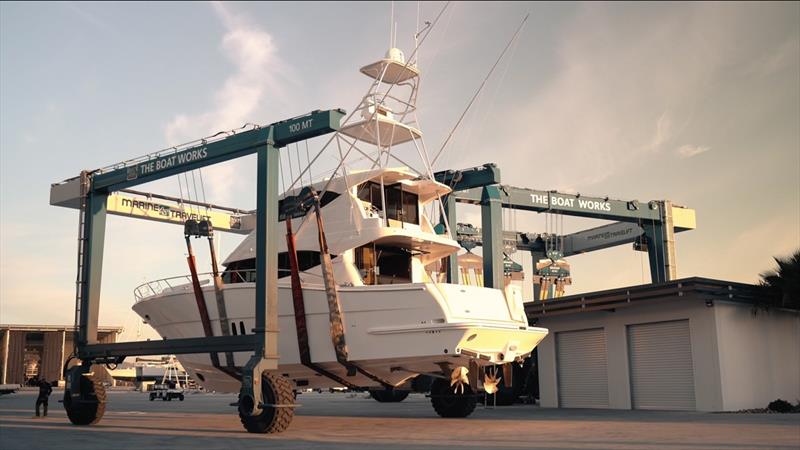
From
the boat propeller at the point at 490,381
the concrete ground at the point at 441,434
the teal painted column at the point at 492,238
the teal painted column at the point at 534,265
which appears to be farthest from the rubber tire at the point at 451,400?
the teal painted column at the point at 534,265

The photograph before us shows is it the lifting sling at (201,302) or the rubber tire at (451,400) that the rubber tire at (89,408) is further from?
the rubber tire at (451,400)

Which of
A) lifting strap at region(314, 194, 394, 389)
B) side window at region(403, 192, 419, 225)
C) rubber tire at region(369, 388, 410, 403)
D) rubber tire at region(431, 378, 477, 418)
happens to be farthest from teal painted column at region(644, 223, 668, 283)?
lifting strap at region(314, 194, 394, 389)

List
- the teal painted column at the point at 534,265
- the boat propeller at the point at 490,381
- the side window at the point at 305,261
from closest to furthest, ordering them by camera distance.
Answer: the boat propeller at the point at 490,381 < the side window at the point at 305,261 < the teal painted column at the point at 534,265

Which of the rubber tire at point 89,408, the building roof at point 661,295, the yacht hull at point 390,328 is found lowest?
the rubber tire at point 89,408

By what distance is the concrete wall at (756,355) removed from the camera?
1894 cm

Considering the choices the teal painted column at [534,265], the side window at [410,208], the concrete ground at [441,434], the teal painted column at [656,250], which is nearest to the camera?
the concrete ground at [441,434]

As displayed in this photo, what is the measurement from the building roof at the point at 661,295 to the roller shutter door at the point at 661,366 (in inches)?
39.8

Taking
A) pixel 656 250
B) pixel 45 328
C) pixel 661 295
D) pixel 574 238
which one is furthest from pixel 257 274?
pixel 45 328

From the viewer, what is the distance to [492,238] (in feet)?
79.3

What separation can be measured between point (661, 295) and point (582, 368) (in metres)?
4.21

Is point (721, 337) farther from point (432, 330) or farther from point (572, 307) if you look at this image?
point (432, 330)

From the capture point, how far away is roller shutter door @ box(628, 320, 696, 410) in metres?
19.7

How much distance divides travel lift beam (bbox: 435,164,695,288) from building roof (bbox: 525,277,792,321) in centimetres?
253

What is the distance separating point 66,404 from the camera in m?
16.5
